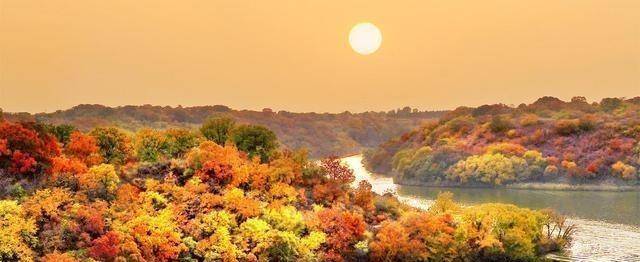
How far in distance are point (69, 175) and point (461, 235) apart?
29.2 metres

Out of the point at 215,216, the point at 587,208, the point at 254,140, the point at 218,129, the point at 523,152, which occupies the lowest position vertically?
the point at 587,208

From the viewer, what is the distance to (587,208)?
94.0 metres

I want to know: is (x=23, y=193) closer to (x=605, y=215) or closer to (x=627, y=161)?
(x=605, y=215)

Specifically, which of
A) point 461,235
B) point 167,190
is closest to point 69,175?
point 167,190

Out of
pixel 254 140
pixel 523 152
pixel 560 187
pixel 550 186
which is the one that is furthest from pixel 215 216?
pixel 523 152

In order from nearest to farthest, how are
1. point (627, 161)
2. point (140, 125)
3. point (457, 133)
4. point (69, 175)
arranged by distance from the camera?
point (69, 175) < point (627, 161) < point (457, 133) < point (140, 125)

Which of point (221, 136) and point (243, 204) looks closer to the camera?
point (243, 204)

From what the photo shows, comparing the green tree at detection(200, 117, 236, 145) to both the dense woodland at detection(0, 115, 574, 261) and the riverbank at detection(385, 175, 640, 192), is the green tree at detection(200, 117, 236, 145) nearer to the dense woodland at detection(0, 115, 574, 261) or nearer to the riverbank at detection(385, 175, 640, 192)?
the dense woodland at detection(0, 115, 574, 261)

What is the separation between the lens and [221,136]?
7850 centimetres

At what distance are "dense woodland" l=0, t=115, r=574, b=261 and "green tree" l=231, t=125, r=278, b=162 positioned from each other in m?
5.64

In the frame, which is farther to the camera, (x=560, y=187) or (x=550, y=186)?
(x=550, y=186)

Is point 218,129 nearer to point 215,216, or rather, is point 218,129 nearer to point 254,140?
point 254,140

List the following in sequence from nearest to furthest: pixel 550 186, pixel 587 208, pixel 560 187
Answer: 1. pixel 587 208
2. pixel 560 187
3. pixel 550 186

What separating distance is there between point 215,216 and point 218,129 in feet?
91.9
